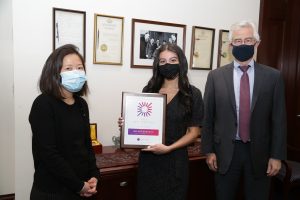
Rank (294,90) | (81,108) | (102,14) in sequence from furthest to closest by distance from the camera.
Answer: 1. (294,90)
2. (102,14)
3. (81,108)

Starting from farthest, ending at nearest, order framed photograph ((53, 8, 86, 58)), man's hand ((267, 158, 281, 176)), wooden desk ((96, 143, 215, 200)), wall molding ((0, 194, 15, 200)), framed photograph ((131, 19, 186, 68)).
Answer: wall molding ((0, 194, 15, 200)) → framed photograph ((131, 19, 186, 68)) → framed photograph ((53, 8, 86, 58)) → wooden desk ((96, 143, 215, 200)) → man's hand ((267, 158, 281, 176))

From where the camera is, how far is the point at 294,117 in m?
3.26

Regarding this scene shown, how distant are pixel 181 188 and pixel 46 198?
28.9 inches

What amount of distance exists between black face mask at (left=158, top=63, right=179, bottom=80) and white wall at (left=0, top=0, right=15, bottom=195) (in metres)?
1.53

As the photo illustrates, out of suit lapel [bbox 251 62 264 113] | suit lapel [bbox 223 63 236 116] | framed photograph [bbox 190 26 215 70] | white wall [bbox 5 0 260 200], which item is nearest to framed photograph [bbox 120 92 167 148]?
suit lapel [bbox 223 63 236 116]

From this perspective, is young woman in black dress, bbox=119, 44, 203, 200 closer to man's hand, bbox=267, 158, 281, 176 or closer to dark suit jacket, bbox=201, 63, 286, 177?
dark suit jacket, bbox=201, 63, 286, 177

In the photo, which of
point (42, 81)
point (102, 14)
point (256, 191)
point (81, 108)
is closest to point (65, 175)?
point (81, 108)

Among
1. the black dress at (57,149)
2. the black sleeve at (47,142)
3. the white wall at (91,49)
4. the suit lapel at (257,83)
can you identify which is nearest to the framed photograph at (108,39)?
the white wall at (91,49)

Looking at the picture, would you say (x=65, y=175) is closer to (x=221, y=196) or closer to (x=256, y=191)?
(x=221, y=196)

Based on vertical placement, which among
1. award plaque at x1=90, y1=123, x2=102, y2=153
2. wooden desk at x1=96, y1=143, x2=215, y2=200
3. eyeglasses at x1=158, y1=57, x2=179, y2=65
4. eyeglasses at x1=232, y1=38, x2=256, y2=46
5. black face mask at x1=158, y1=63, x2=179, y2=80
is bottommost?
wooden desk at x1=96, y1=143, x2=215, y2=200

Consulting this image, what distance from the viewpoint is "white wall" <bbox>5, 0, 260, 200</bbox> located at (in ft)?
6.76

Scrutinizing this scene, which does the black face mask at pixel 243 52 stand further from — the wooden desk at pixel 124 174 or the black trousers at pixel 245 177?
the wooden desk at pixel 124 174

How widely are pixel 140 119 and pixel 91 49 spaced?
84 centimetres

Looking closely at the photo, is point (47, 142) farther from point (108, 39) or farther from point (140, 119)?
point (108, 39)
